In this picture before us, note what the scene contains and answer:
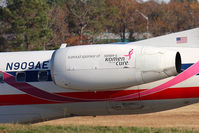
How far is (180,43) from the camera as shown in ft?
41.4

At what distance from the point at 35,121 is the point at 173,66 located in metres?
4.96

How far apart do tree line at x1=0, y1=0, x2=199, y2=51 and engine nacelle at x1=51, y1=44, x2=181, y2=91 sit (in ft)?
96.6

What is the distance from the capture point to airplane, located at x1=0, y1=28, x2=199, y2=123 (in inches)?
464

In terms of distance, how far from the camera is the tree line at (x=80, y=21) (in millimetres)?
41750

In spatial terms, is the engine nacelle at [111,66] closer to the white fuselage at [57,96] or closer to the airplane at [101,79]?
the airplane at [101,79]

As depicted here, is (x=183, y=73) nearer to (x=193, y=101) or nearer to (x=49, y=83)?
(x=193, y=101)

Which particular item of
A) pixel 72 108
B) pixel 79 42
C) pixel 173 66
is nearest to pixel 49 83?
pixel 72 108

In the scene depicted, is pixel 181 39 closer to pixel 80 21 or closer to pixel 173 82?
pixel 173 82

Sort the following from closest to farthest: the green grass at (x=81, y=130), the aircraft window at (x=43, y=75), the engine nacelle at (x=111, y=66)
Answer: the engine nacelle at (x=111, y=66)
the green grass at (x=81, y=130)
the aircraft window at (x=43, y=75)

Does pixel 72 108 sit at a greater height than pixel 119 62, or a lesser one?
lesser

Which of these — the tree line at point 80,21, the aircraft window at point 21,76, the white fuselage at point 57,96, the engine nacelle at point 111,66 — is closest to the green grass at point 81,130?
the white fuselage at point 57,96

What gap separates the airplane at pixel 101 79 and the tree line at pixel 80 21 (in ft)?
92.4

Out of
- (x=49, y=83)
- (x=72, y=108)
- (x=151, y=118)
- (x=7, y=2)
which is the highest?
(x=7, y=2)

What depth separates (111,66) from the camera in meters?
11.8
